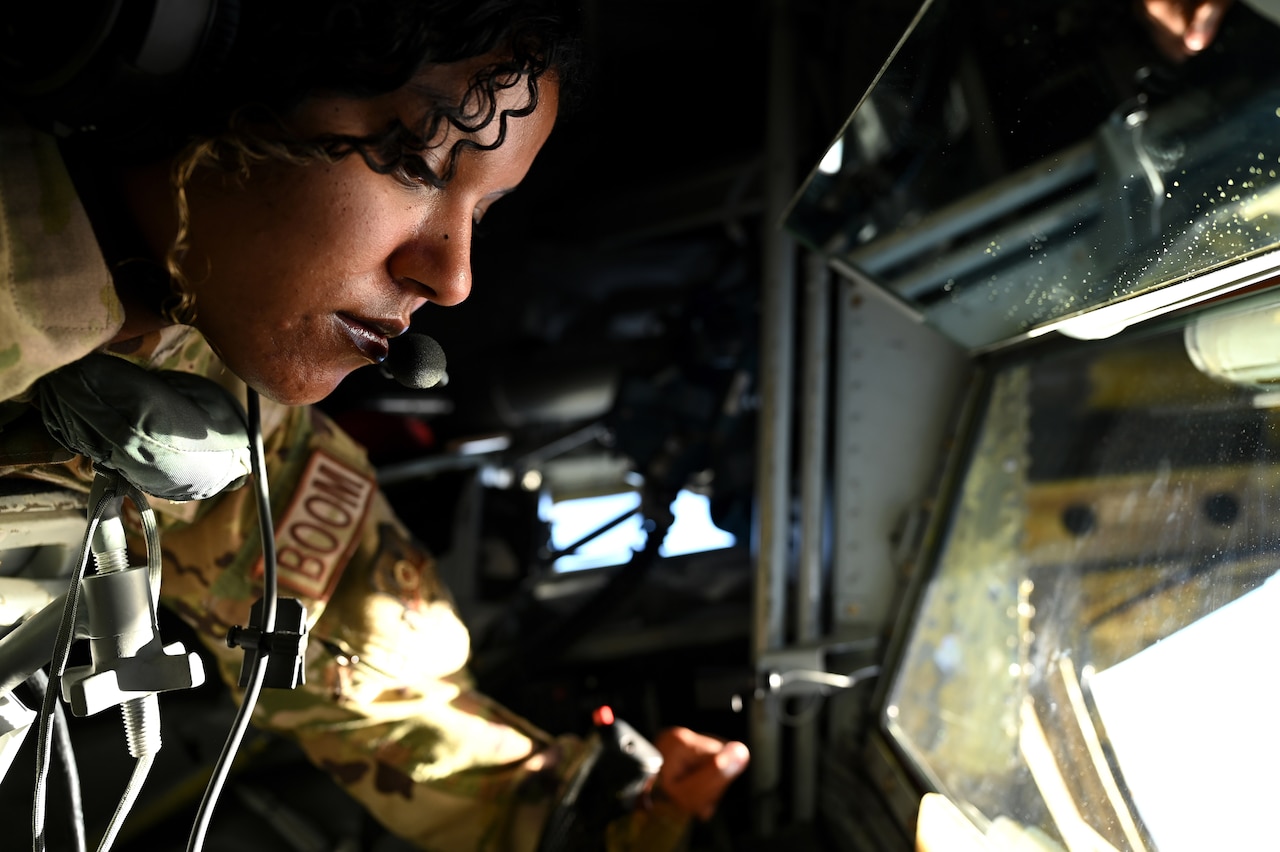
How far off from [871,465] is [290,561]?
0.95 m

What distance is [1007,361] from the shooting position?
1315 mm

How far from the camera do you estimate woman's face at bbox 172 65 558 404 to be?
0.67 meters

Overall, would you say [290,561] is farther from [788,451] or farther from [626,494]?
[626,494]

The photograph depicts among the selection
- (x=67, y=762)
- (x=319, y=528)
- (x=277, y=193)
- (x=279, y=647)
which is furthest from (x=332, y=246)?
→ (x=67, y=762)

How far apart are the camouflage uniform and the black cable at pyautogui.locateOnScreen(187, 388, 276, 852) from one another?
0.79 ft

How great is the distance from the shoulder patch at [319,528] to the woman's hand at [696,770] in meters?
0.49

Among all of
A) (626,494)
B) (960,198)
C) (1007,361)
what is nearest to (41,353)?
(960,198)

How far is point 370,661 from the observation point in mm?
1114

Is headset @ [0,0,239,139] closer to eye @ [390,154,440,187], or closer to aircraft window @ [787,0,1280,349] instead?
eye @ [390,154,440,187]

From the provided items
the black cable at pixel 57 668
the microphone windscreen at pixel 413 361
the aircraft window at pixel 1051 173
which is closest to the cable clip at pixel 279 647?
the black cable at pixel 57 668

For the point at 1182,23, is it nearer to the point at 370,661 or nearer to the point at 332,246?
the point at 332,246

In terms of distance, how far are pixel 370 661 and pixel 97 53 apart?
0.77 metres

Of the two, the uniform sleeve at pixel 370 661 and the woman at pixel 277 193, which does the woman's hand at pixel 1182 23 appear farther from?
the uniform sleeve at pixel 370 661

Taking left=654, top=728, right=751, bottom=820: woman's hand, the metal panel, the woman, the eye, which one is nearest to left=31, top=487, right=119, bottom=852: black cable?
the woman
